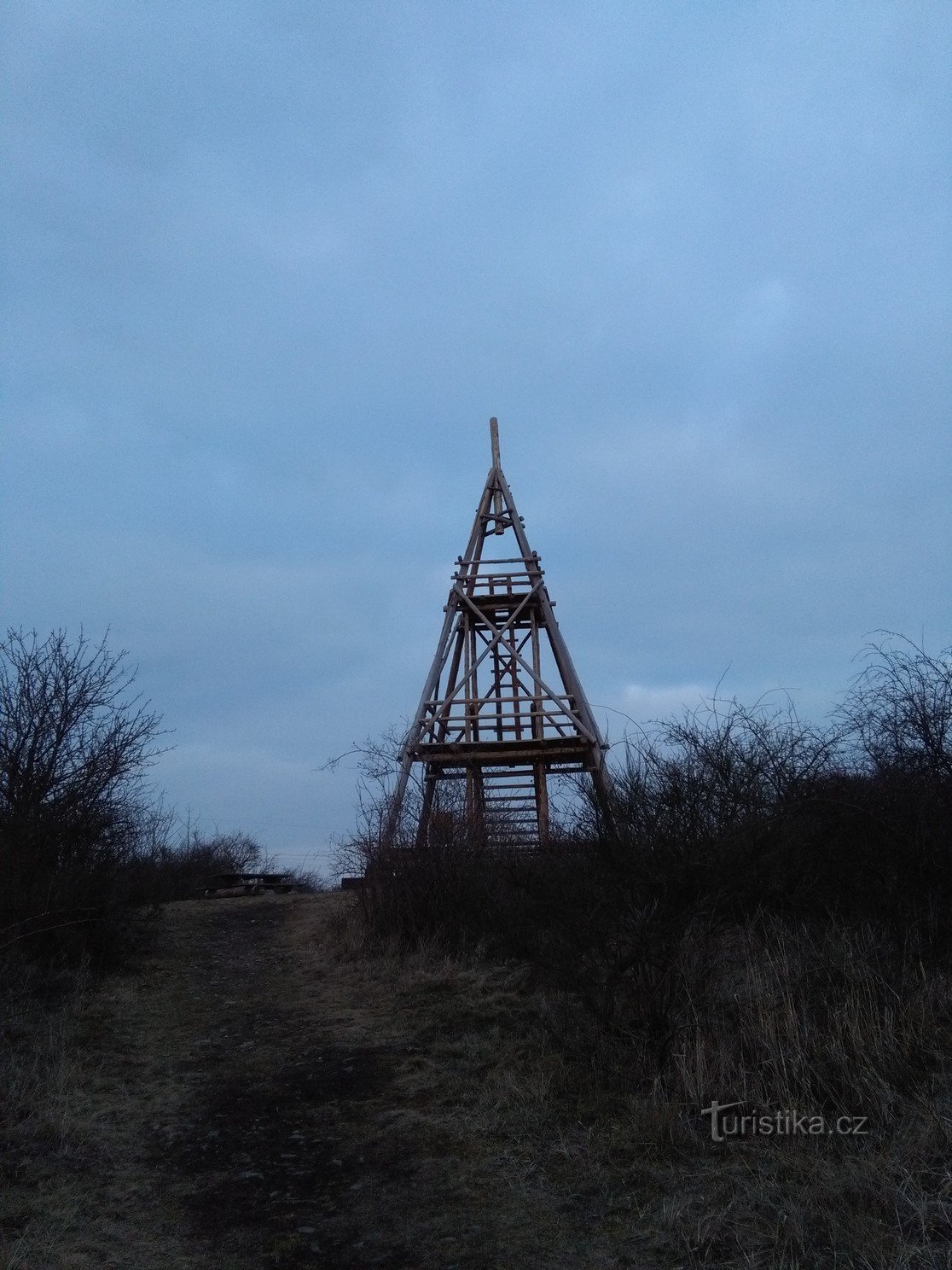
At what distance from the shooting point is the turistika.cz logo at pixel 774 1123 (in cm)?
483

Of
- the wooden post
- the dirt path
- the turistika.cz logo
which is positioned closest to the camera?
the dirt path

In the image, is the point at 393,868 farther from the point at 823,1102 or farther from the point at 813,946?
the point at 823,1102

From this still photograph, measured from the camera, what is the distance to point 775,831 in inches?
268

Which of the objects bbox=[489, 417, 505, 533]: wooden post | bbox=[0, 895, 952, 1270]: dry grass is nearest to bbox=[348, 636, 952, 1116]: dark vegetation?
bbox=[0, 895, 952, 1270]: dry grass

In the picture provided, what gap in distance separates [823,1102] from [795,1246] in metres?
1.37

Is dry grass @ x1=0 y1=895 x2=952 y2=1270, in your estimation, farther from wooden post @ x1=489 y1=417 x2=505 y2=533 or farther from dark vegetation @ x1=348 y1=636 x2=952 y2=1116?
wooden post @ x1=489 y1=417 x2=505 y2=533

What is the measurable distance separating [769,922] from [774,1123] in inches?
72.6

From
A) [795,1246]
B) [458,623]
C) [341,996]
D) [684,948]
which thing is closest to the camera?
[795,1246]

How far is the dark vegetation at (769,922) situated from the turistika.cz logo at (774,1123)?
0.32 ft

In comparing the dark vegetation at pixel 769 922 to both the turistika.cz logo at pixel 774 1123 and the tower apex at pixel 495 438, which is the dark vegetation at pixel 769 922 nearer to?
the turistika.cz logo at pixel 774 1123

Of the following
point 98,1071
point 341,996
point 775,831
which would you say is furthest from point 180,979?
point 775,831

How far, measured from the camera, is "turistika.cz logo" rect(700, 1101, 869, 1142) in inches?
190

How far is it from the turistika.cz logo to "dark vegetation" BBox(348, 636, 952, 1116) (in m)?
0.10

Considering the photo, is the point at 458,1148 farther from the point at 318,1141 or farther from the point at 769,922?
the point at 769,922
